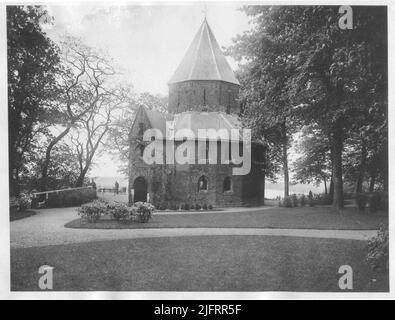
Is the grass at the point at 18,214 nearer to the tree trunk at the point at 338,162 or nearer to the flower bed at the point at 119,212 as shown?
the flower bed at the point at 119,212

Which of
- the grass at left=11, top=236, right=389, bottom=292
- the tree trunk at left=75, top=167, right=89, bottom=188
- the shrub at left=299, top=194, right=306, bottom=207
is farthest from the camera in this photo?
the shrub at left=299, top=194, right=306, bottom=207

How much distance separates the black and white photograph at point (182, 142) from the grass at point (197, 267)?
0.03 meters

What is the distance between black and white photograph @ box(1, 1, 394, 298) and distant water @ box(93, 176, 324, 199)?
0.17 meters

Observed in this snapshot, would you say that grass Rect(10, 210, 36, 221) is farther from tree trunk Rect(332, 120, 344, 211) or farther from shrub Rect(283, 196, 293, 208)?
shrub Rect(283, 196, 293, 208)

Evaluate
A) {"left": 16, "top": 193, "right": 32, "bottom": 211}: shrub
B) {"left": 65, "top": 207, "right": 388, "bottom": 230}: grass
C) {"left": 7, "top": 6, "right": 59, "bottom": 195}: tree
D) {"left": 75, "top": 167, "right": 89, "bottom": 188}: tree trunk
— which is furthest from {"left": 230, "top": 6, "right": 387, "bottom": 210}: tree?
{"left": 16, "top": 193, "right": 32, "bottom": 211}: shrub

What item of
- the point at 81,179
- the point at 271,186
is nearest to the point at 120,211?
the point at 81,179

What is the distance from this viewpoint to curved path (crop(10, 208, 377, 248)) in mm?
10320

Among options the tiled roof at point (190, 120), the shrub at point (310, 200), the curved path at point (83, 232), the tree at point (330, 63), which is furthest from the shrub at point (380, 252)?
the tiled roof at point (190, 120)

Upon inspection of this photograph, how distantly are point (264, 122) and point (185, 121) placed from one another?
5.62 m

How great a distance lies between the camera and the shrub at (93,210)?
501 inches

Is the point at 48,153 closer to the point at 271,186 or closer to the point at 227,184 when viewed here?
the point at 227,184
